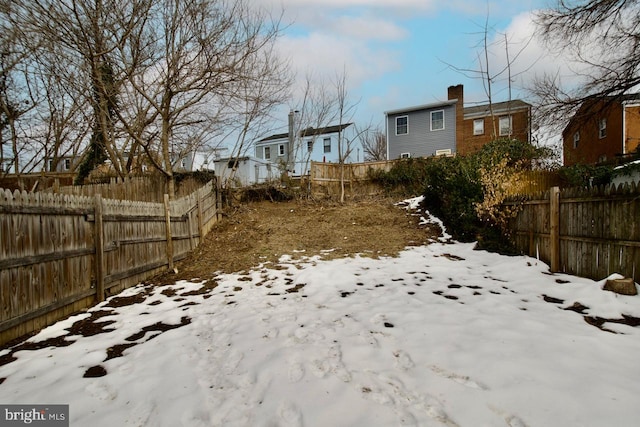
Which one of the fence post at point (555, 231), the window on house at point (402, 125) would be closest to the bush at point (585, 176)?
the fence post at point (555, 231)

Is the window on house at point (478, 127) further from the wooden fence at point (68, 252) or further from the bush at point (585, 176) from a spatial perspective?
the wooden fence at point (68, 252)

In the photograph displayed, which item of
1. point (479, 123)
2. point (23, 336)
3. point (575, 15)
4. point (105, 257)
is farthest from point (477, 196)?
point (479, 123)

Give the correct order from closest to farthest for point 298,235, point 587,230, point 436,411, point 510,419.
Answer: point 510,419, point 436,411, point 587,230, point 298,235

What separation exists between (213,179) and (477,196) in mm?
8312

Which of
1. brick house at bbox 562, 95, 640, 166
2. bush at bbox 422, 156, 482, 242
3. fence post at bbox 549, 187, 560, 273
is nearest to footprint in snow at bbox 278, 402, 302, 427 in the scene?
fence post at bbox 549, 187, 560, 273

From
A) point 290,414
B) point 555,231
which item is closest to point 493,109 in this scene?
point 555,231

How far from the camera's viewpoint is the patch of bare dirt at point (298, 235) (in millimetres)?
7668

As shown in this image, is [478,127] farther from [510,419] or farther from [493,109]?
[510,419]

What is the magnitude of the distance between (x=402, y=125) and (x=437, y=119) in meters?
2.40

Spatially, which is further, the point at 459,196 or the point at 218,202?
the point at 218,202

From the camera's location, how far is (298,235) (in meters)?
9.89

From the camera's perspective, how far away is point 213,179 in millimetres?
11164

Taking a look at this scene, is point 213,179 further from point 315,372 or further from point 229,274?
point 315,372

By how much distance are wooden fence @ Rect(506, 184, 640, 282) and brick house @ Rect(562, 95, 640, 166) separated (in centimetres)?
320
